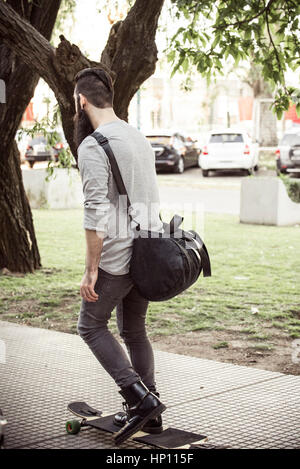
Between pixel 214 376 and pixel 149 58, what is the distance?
116 inches

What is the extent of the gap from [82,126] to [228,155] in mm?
24202

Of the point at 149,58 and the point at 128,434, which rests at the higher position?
the point at 149,58

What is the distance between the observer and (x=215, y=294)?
889 cm

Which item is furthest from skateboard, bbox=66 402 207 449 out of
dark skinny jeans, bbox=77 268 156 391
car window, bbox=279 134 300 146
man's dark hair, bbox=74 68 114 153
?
car window, bbox=279 134 300 146

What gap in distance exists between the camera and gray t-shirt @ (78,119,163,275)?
4082mm

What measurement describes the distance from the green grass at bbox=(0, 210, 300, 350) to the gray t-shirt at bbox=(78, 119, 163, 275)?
9.33 feet

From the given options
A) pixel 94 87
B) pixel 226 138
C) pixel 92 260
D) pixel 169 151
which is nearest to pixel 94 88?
pixel 94 87

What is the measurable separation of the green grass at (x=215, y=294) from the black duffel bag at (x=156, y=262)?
2.74 meters

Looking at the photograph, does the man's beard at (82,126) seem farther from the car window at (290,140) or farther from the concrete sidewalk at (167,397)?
the car window at (290,140)

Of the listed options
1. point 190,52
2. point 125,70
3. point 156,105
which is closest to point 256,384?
point 125,70

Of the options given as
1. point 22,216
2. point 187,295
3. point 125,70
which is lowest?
point 187,295

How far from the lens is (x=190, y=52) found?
8055 mm

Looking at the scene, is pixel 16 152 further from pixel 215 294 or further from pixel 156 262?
pixel 156 262
